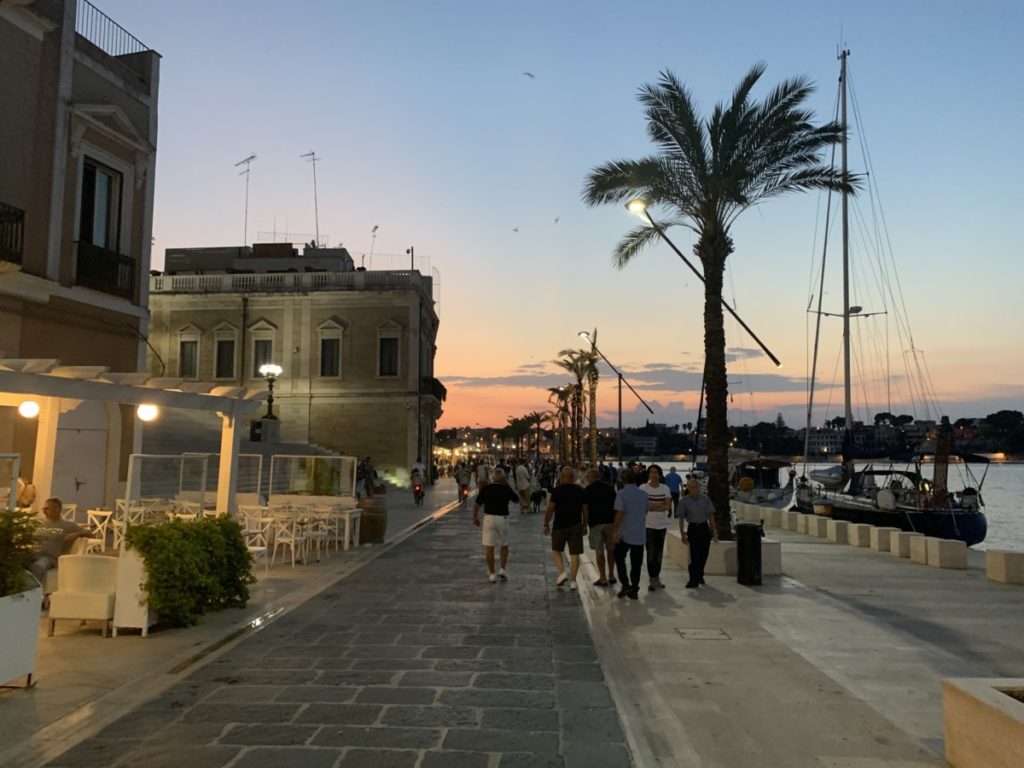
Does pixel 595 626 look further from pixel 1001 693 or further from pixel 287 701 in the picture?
pixel 1001 693

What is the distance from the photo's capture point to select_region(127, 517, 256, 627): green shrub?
300 inches

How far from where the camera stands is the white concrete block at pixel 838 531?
18312 millimetres

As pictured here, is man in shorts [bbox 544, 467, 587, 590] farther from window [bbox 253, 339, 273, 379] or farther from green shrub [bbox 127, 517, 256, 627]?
window [bbox 253, 339, 273, 379]

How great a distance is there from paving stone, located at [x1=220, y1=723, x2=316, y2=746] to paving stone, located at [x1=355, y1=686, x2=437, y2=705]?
27.7 inches

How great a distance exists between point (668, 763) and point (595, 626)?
3848 mm

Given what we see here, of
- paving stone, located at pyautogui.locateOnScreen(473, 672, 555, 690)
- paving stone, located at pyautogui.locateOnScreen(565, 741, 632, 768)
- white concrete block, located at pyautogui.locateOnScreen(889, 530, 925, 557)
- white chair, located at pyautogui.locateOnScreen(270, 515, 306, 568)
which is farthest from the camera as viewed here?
white concrete block, located at pyautogui.locateOnScreen(889, 530, 925, 557)

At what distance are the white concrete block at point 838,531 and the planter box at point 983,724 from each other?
48.2 feet

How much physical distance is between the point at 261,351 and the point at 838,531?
31843 mm

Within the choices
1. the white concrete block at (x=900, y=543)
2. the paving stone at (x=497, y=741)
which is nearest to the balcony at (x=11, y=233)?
the paving stone at (x=497, y=741)

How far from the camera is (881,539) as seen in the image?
16344 mm

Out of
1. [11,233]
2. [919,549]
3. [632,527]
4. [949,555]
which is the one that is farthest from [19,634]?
[919,549]

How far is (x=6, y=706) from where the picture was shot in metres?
5.46

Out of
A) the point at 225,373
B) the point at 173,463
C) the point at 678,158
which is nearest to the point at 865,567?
the point at 678,158

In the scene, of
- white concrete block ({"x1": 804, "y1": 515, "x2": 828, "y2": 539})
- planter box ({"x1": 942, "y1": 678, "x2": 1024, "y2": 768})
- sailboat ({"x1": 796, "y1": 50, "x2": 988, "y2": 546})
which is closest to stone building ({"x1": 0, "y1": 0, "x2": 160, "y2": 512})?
planter box ({"x1": 942, "y1": 678, "x2": 1024, "y2": 768})
